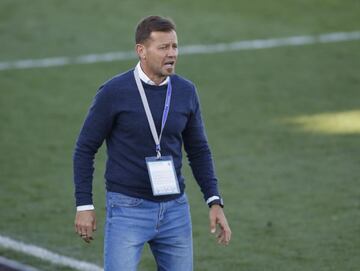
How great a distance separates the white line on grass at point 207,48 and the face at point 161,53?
10409mm

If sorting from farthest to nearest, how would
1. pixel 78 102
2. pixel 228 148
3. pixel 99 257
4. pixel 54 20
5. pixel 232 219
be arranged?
pixel 54 20, pixel 78 102, pixel 228 148, pixel 232 219, pixel 99 257

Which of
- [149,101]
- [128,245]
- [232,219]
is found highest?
[149,101]

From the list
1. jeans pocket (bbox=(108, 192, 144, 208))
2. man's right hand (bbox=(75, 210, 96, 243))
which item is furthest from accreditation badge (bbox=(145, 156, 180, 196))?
man's right hand (bbox=(75, 210, 96, 243))

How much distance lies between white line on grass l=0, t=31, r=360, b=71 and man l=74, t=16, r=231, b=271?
10376 millimetres

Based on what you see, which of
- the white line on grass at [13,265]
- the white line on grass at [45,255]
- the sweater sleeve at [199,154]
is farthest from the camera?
the white line on grass at [45,255]

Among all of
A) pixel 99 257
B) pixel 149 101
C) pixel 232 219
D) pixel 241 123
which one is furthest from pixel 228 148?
pixel 149 101

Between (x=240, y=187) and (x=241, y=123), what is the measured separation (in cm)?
264

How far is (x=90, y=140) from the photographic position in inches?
236

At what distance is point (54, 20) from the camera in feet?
60.1

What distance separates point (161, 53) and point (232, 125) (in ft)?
24.1

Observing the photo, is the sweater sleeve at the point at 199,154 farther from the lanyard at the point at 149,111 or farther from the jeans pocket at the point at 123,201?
the jeans pocket at the point at 123,201

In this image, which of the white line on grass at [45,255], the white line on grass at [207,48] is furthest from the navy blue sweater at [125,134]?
the white line on grass at [207,48]

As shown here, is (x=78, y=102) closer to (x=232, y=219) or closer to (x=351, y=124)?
(x=351, y=124)

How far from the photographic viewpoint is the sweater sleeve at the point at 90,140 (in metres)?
5.95
